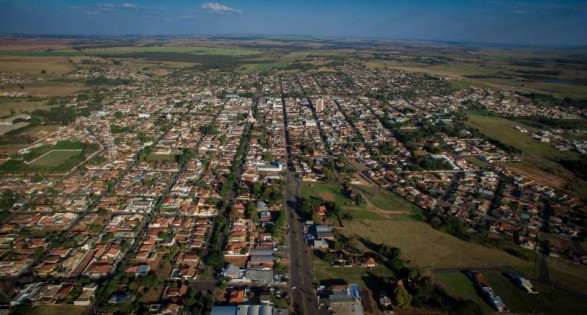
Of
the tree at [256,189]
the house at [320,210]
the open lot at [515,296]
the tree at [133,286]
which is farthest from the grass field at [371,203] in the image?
the tree at [133,286]

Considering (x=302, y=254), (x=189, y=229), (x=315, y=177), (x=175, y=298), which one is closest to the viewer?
(x=175, y=298)

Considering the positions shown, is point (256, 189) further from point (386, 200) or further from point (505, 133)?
point (505, 133)

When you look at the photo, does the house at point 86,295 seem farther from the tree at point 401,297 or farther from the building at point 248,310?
the tree at point 401,297

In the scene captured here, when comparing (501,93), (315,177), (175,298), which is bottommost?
(175,298)

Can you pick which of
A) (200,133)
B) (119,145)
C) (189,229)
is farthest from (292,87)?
(189,229)

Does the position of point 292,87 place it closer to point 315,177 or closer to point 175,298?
point 315,177

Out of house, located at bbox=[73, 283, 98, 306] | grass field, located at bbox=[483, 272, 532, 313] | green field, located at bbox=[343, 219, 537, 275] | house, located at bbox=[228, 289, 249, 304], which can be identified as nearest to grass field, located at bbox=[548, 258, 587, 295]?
green field, located at bbox=[343, 219, 537, 275]
